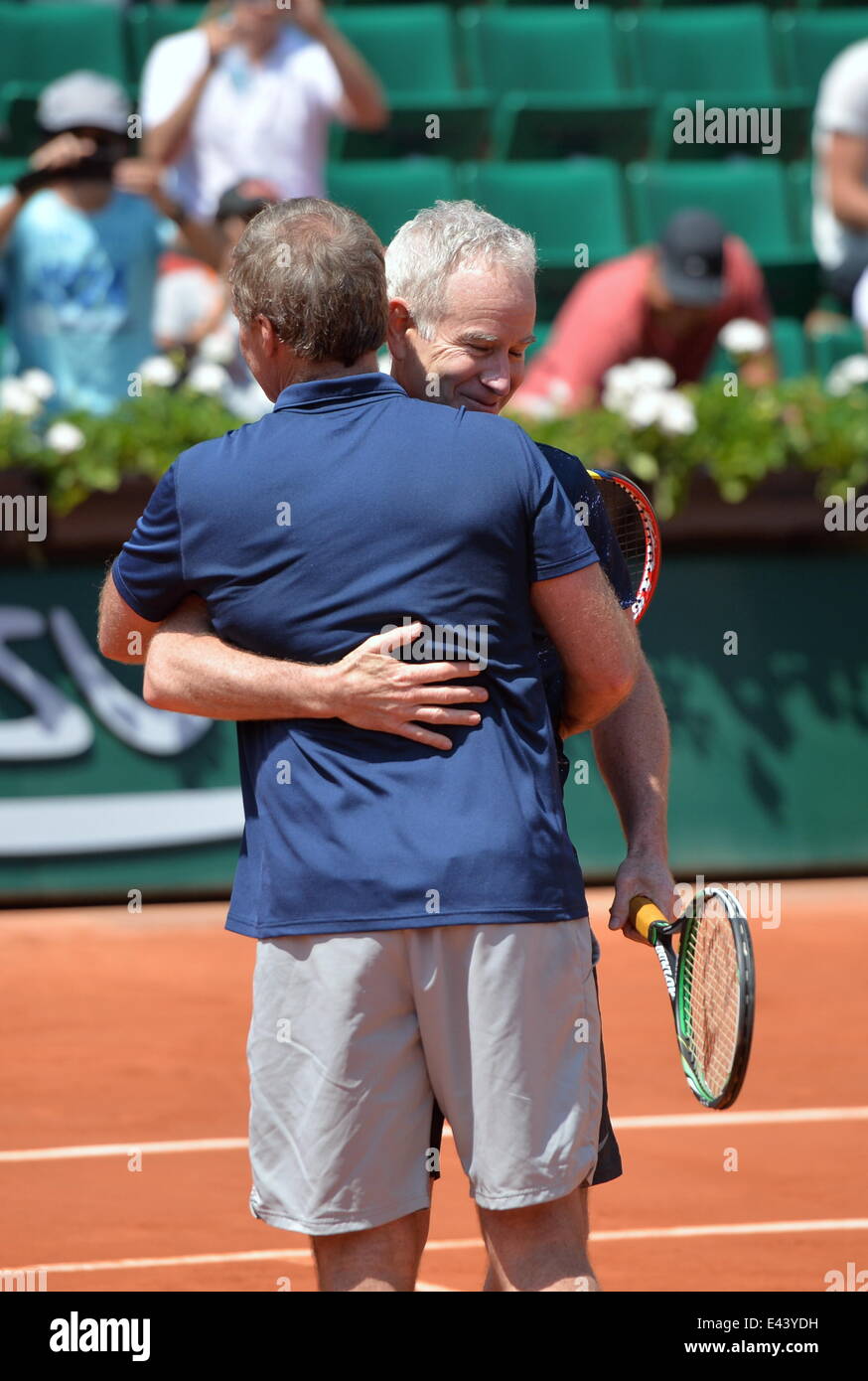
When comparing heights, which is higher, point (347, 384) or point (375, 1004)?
point (347, 384)

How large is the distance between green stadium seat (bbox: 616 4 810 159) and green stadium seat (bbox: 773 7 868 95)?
143 millimetres

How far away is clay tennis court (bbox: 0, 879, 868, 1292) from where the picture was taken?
3902 millimetres

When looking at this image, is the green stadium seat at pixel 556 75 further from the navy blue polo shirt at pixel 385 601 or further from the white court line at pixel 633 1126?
the navy blue polo shirt at pixel 385 601

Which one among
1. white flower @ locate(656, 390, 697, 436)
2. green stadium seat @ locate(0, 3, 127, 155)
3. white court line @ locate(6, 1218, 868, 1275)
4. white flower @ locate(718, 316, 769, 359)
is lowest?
white court line @ locate(6, 1218, 868, 1275)

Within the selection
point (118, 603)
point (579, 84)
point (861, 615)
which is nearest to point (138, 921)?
point (861, 615)

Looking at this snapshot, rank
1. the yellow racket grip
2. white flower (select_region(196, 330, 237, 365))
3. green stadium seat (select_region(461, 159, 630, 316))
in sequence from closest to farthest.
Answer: the yellow racket grip → white flower (select_region(196, 330, 237, 365)) → green stadium seat (select_region(461, 159, 630, 316))

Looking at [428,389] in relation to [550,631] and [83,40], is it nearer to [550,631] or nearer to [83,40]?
[550,631]

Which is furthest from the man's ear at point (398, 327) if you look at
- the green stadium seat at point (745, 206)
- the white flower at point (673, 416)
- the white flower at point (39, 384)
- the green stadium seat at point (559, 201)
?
the green stadium seat at point (745, 206)

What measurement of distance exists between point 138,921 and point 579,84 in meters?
5.75

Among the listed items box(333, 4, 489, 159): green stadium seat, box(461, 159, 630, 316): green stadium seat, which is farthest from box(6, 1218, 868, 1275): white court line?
box(333, 4, 489, 159): green stadium seat

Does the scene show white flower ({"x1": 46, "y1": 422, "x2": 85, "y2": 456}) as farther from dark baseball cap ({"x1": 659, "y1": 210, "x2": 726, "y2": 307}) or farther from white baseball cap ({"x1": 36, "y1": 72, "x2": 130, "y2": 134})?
dark baseball cap ({"x1": 659, "y1": 210, "x2": 726, "y2": 307})

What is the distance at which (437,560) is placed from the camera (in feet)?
7.53

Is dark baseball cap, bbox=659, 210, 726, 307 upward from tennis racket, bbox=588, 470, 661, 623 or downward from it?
upward
